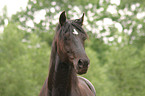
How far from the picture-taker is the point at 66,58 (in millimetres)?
3488

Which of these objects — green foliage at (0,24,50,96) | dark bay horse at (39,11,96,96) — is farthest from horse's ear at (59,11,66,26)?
green foliage at (0,24,50,96)

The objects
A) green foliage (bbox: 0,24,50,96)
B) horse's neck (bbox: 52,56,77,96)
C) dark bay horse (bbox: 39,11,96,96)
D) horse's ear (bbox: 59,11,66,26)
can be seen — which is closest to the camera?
dark bay horse (bbox: 39,11,96,96)

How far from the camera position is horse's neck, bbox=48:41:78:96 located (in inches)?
143

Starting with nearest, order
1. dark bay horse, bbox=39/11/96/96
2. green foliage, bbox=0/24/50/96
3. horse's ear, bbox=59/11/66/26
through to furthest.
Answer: dark bay horse, bbox=39/11/96/96
horse's ear, bbox=59/11/66/26
green foliage, bbox=0/24/50/96

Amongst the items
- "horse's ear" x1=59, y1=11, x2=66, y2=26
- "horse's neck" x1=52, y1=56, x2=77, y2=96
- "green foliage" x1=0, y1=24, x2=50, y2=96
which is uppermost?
"horse's ear" x1=59, y1=11, x2=66, y2=26

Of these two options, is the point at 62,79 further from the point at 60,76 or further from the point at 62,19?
the point at 62,19

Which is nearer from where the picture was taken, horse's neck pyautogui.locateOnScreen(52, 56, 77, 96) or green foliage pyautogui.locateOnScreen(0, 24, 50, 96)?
horse's neck pyautogui.locateOnScreen(52, 56, 77, 96)

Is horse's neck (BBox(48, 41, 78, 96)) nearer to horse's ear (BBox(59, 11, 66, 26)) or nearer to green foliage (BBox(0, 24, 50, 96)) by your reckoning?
horse's ear (BBox(59, 11, 66, 26))

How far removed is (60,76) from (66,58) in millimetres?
364

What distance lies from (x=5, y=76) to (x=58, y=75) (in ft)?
35.7

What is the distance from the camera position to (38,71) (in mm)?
16094

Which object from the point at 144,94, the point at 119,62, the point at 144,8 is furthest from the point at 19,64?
the point at 144,8

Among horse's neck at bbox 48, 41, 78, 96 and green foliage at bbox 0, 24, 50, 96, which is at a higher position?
horse's neck at bbox 48, 41, 78, 96

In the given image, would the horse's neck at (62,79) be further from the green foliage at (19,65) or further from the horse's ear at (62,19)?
the green foliage at (19,65)
